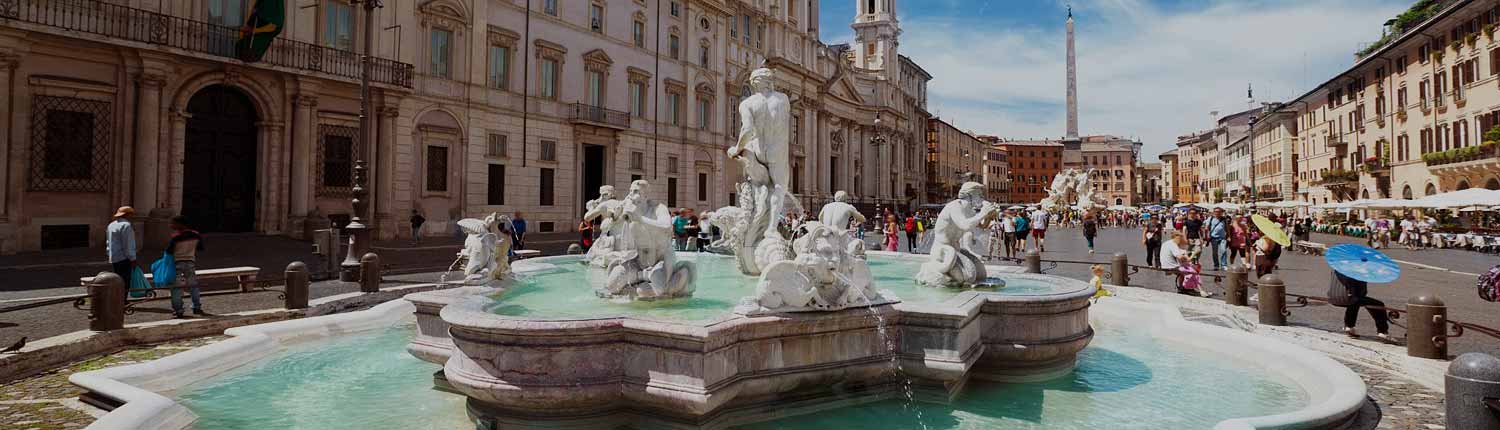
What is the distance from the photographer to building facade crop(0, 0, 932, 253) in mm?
Result: 16469

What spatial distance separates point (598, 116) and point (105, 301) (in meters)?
24.1

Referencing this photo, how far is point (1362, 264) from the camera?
687 cm

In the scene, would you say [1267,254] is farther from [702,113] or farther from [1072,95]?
[1072,95]

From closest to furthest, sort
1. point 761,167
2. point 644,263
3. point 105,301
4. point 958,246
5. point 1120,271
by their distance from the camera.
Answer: point 644,263 → point 105,301 → point 958,246 → point 761,167 → point 1120,271

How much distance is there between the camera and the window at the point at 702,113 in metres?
37.1

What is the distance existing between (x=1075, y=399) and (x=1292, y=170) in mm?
63075

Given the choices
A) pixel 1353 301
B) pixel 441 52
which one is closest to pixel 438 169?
pixel 441 52

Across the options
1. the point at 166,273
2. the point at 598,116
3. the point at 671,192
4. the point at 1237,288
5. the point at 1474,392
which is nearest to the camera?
the point at 1474,392

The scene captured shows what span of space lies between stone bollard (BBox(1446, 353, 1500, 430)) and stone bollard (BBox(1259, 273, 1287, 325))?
4.17 metres

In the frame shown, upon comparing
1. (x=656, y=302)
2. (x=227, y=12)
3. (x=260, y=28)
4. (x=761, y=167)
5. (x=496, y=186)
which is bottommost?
(x=656, y=302)

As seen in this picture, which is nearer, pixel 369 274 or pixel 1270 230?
pixel 369 274

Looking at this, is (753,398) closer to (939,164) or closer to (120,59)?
(120,59)

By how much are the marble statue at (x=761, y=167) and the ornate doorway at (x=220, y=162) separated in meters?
17.8

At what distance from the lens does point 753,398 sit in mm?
4602
